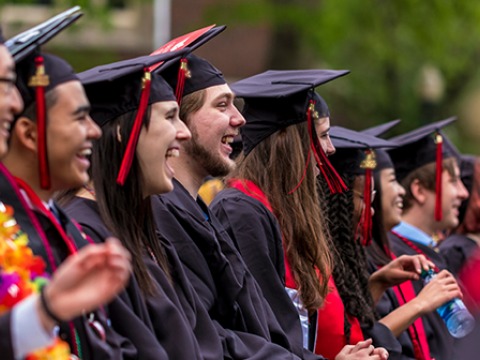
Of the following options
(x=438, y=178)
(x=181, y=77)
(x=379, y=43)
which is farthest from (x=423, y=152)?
(x=379, y=43)

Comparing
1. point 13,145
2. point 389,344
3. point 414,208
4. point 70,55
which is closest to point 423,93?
point 70,55

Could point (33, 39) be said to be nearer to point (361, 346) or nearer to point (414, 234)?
point (361, 346)

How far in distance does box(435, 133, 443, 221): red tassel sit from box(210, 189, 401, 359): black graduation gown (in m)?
2.41

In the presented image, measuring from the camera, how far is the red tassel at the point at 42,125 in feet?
12.2

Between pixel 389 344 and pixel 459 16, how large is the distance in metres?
13.2

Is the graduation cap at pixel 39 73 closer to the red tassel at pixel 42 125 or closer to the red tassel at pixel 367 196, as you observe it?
the red tassel at pixel 42 125

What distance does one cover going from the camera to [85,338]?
378 cm

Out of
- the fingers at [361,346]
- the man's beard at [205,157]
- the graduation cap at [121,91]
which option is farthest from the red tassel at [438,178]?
the graduation cap at [121,91]

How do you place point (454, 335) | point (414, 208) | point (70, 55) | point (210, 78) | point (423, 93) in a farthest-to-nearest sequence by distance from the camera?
point (423, 93) → point (70, 55) → point (414, 208) → point (454, 335) → point (210, 78)

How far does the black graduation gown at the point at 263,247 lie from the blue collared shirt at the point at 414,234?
95.4 inches

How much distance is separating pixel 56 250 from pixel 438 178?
14.8ft

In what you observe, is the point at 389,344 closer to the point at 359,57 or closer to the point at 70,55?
the point at 70,55

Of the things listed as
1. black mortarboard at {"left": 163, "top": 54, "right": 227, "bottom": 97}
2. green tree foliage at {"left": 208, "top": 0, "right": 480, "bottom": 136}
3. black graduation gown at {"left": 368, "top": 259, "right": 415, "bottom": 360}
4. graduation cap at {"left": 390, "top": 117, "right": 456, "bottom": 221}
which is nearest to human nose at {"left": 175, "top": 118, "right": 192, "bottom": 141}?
black mortarboard at {"left": 163, "top": 54, "right": 227, "bottom": 97}

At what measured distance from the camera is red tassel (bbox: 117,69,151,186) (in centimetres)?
430
